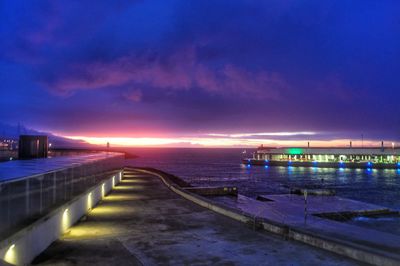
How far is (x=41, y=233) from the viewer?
13.0 metres

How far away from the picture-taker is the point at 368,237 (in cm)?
2353

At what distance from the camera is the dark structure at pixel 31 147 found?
2734 cm

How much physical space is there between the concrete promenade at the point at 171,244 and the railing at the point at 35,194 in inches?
53.9

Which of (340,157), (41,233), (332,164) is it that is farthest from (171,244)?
(340,157)

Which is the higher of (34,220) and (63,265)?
(34,220)

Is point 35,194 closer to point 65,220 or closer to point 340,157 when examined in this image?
point 65,220

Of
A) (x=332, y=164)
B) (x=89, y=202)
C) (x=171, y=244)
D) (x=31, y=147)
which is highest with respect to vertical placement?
(x=31, y=147)

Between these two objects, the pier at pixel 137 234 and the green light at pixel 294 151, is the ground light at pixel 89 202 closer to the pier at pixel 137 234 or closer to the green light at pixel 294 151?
Result: the pier at pixel 137 234

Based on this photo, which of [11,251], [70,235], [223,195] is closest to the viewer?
[11,251]

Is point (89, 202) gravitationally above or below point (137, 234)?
above

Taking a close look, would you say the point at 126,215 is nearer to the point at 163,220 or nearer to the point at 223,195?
the point at 163,220

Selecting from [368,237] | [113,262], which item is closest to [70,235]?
[113,262]

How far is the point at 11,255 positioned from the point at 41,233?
116 inches

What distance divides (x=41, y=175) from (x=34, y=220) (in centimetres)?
166
